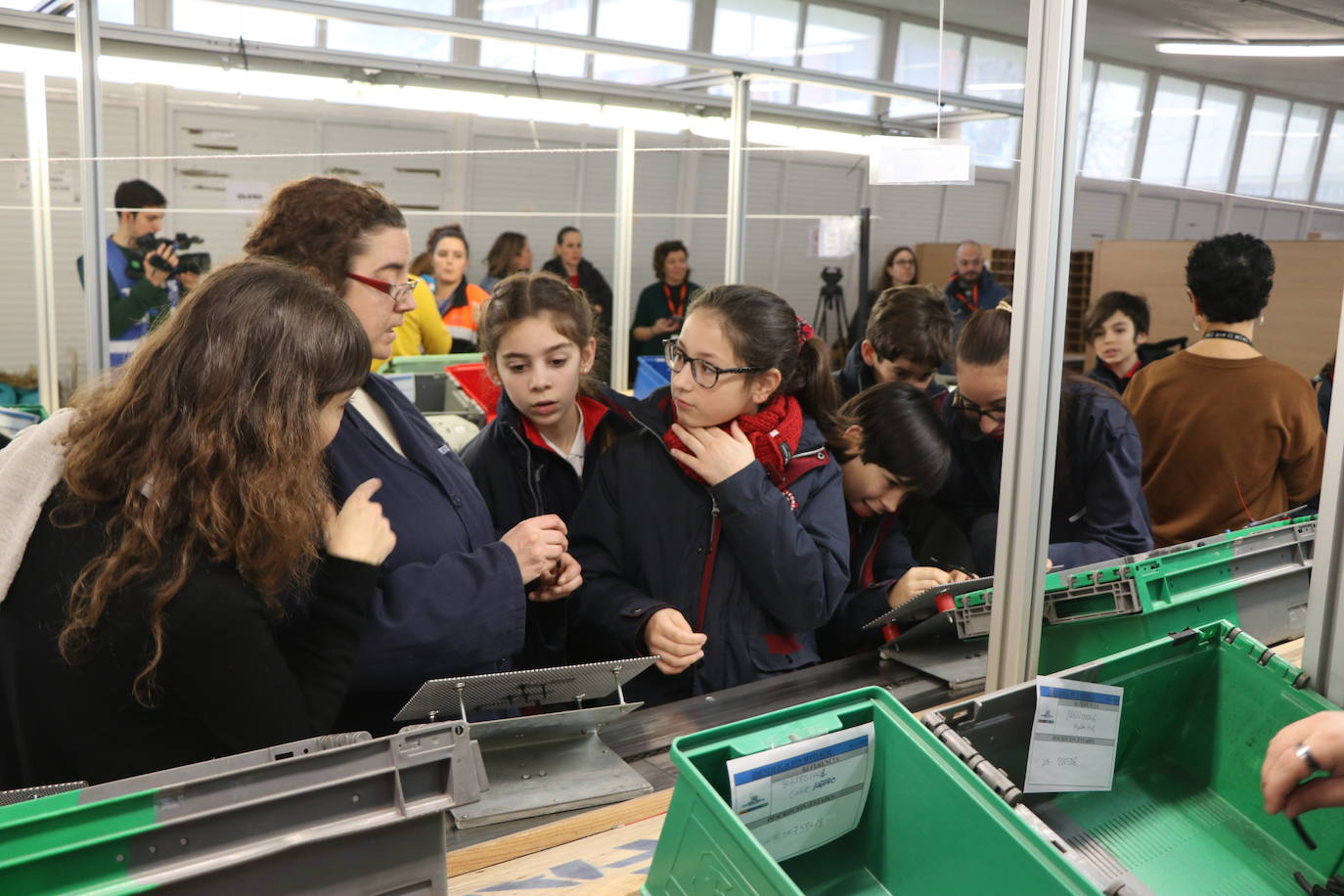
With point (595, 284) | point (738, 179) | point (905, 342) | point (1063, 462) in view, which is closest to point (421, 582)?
point (1063, 462)

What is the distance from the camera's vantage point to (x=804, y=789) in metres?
0.89

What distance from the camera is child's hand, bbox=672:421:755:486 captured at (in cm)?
150

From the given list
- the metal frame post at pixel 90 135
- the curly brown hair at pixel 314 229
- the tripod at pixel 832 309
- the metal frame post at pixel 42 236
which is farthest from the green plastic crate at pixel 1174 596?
the metal frame post at pixel 42 236

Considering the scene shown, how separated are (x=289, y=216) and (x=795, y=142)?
2992 millimetres

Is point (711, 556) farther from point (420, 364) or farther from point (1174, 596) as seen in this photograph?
point (420, 364)

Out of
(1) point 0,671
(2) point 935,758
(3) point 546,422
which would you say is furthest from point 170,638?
(3) point 546,422

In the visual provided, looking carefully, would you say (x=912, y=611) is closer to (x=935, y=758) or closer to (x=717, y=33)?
(x=935, y=758)

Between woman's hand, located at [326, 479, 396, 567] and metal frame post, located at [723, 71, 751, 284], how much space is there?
3.25 meters

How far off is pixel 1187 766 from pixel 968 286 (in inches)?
70.5

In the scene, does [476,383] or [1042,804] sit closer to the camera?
[1042,804]

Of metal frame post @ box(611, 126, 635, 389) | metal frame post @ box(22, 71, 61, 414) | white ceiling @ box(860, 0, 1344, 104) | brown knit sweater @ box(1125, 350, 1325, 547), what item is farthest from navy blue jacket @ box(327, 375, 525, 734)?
metal frame post @ box(611, 126, 635, 389)

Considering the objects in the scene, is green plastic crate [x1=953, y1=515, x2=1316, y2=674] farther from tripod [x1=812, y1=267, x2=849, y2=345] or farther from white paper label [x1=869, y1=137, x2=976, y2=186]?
tripod [x1=812, y1=267, x2=849, y2=345]

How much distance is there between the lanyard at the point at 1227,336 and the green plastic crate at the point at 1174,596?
29 centimetres

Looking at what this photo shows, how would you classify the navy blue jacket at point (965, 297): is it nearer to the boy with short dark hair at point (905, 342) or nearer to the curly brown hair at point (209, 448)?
the boy with short dark hair at point (905, 342)
